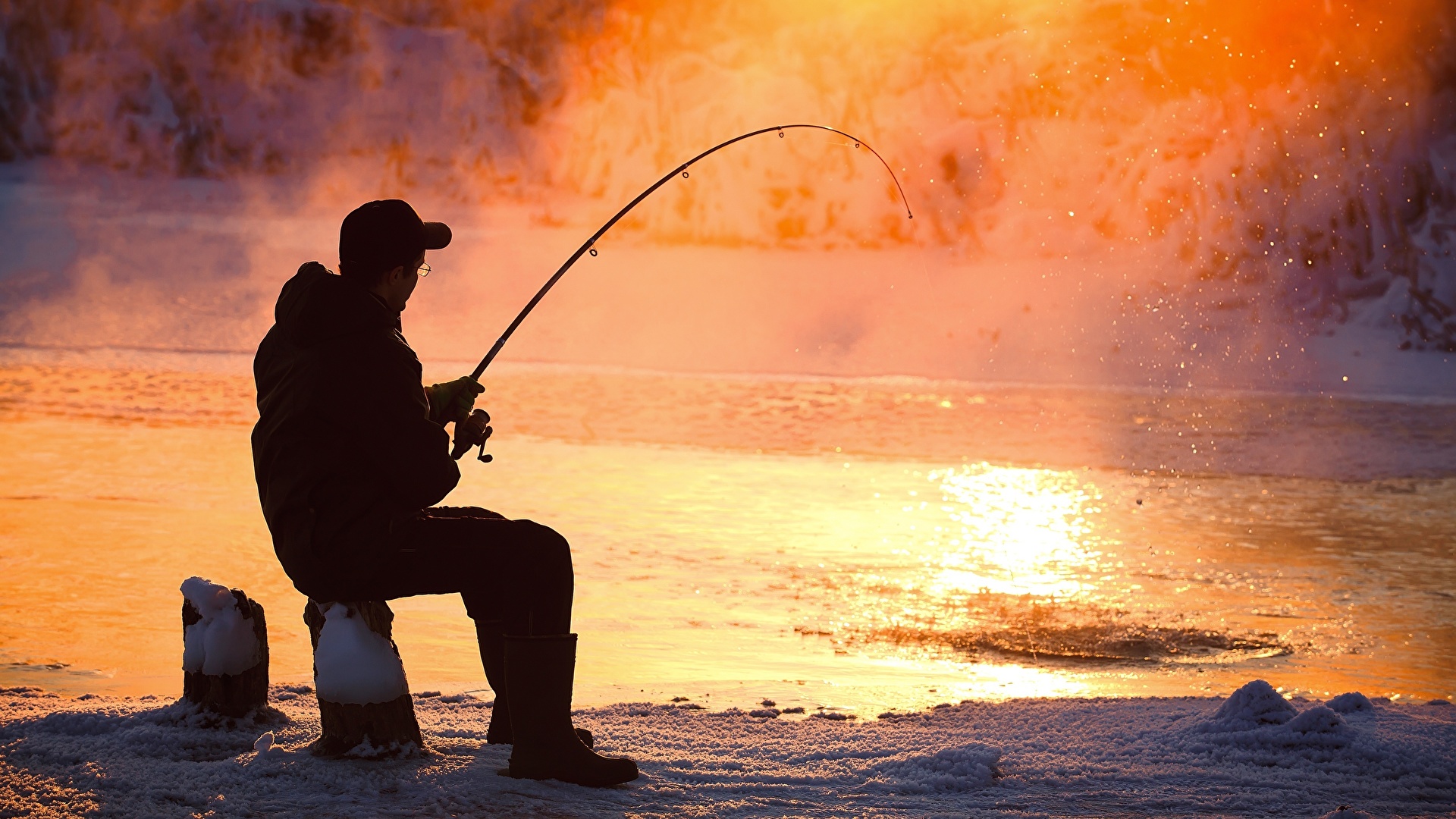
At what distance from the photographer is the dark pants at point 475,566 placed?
245cm

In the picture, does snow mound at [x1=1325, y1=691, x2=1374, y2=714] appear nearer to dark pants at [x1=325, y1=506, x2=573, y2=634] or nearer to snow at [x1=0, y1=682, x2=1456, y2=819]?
snow at [x1=0, y1=682, x2=1456, y2=819]

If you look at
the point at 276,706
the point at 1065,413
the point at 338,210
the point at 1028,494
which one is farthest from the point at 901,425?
the point at 338,210

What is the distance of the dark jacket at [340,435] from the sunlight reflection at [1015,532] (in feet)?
8.28

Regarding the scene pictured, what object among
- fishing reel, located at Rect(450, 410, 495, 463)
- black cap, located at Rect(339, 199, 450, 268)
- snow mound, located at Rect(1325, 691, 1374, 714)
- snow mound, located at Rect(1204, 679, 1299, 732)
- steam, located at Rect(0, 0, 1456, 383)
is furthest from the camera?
steam, located at Rect(0, 0, 1456, 383)

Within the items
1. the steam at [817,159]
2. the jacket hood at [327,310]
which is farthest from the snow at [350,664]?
the steam at [817,159]

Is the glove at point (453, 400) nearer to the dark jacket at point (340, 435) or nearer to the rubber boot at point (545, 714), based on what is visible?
the dark jacket at point (340, 435)

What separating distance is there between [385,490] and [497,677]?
1.61ft

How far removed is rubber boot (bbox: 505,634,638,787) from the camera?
2537mm

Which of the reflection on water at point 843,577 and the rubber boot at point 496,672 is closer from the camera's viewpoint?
the rubber boot at point 496,672

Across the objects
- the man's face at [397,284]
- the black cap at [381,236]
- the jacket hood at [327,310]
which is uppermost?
the black cap at [381,236]

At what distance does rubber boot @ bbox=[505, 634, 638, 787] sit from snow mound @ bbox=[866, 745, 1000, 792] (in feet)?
1.73

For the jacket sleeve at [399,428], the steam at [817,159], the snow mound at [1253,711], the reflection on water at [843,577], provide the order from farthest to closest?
the steam at [817,159] → the reflection on water at [843,577] → the snow mound at [1253,711] → the jacket sleeve at [399,428]

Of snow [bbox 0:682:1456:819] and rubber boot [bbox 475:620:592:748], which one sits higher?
rubber boot [bbox 475:620:592:748]

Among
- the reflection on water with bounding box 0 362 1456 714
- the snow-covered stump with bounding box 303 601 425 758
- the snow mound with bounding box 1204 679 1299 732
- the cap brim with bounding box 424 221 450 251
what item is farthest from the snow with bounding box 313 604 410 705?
the snow mound with bounding box 1204 679 1299 732
